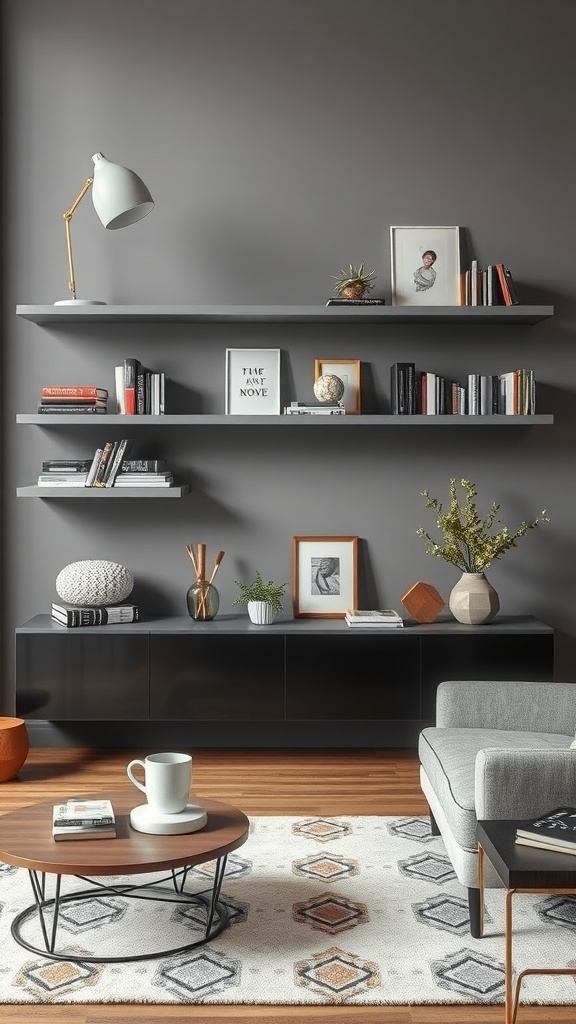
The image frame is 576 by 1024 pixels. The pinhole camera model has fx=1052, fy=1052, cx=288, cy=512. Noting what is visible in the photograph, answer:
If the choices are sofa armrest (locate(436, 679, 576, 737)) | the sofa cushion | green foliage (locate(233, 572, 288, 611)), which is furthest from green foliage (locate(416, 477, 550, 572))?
the sofa cushion

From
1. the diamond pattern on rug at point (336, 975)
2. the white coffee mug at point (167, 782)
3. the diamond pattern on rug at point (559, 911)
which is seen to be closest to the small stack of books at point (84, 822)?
the white coffee mug at point (167, 782)

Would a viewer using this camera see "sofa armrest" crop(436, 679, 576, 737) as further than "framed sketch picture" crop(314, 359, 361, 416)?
No

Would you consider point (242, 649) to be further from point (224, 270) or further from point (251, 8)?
point (251, 8)

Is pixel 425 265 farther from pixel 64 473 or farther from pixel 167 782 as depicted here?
pixel 167 782

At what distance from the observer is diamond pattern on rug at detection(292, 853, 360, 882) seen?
10.3 feet

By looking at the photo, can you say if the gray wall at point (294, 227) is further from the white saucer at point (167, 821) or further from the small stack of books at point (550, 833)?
the small stack of books at point (550, 833)

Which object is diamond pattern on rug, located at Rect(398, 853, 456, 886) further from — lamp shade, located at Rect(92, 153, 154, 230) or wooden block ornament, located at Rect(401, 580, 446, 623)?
lamp shade, located at Rect(92, 153, 154, 230)

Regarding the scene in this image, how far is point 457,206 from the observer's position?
4.75 m

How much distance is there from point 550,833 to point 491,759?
1.14 ft

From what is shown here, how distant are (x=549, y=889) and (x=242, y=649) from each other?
235 centimetres

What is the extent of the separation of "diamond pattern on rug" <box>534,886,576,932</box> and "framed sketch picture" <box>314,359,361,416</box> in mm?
2391

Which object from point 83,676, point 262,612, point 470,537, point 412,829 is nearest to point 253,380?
point 262,612

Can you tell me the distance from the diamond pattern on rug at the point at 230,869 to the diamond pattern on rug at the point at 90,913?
29 cm

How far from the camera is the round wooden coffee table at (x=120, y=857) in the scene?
2.40 m
